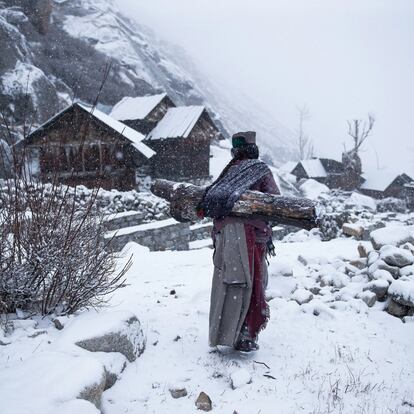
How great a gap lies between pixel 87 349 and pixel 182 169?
2114 cm

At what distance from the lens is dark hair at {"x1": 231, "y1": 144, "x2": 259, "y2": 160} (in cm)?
338

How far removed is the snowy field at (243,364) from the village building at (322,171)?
36.8m

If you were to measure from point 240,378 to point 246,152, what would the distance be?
200 centimetres

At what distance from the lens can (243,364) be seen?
3133 mm

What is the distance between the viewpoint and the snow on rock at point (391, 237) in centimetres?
595

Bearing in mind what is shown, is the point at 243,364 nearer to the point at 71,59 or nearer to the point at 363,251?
the point at 363,251

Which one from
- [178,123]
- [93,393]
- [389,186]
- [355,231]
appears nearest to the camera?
[93,393]

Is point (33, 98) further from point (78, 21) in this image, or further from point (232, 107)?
point (232, 107)

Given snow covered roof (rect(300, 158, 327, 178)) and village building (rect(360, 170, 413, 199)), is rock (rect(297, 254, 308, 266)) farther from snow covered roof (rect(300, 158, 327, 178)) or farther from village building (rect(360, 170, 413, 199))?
snow covered roof (rect(300, 158, 327, 178))

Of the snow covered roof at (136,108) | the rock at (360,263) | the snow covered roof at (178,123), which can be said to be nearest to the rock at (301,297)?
the rock at (360,263)

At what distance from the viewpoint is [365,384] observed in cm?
286

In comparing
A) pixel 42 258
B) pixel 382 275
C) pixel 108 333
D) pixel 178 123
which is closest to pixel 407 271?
pixel 382 275

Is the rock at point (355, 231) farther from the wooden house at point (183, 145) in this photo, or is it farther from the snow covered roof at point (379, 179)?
the snow covered roof at point (379, 179)

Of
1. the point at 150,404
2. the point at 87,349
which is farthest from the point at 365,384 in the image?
the point at 87,349
